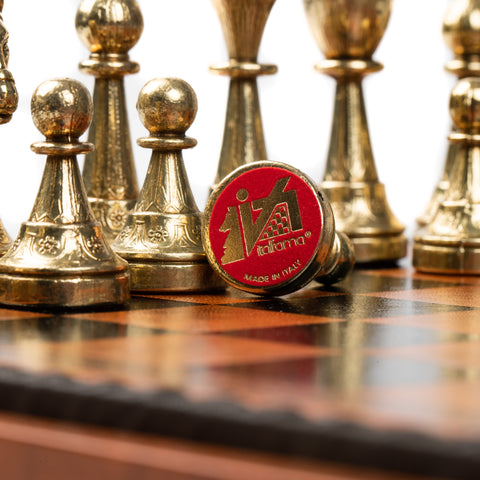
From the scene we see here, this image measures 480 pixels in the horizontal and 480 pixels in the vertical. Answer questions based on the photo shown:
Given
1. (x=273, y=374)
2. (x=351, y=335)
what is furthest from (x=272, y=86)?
(x=273, y=374)

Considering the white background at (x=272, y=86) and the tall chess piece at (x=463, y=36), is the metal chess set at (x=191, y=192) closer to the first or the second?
the tall chess piece at (x=463, y=36)

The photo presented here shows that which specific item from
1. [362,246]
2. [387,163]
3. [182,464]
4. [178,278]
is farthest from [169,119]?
[387,163]

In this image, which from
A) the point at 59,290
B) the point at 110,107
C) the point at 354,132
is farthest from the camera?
the point at 354,132

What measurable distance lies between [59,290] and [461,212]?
65cm

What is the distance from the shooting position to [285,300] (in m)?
1.34

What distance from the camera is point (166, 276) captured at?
4.47 ft

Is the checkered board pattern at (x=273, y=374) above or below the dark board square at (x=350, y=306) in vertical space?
below

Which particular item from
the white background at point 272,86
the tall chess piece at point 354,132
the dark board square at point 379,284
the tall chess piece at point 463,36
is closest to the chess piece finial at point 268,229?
the dark board square at point 379,284

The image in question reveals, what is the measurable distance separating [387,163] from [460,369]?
196 cm

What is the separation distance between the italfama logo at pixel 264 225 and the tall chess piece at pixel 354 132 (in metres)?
0.40

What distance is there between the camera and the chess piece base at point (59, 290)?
1214 mm

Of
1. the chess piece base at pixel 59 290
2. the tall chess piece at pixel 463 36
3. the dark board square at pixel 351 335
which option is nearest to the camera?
the dark board square at pixel 351 335

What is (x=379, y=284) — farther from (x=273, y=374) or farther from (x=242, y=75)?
(x=273, y=374)

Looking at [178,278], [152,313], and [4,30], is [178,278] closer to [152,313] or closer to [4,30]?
[152,313]
